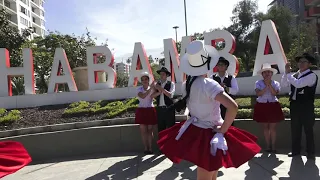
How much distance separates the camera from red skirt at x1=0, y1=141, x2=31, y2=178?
2735mm

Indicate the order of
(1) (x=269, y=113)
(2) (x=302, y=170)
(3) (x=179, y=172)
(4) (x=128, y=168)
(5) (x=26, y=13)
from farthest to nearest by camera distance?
(5) (x=26, y=13)
(1) (x=269, y=113)
(4) (x=128, y=168)
(3) (x=179, y=172)
(2) (x=302, y=170)

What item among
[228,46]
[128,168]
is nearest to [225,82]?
[128,168]

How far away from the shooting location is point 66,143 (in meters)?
7.50

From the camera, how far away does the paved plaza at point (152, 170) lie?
5164 mm

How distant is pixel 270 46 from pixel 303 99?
5.10 meters

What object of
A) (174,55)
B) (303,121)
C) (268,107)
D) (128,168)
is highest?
(174,55)

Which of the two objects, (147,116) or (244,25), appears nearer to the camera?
(147,116)

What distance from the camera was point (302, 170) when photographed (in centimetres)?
523

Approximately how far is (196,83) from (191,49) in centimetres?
34

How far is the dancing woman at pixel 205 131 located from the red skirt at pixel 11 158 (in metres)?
1.36

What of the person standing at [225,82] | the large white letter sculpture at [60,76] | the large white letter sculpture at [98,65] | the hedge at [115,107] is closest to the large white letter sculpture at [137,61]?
the large white letter sculpture at [98,65]

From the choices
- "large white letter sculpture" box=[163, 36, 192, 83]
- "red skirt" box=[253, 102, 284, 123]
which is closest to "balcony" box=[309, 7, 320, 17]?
"large white letter sculpture" box=[163, 36, 192, 83]

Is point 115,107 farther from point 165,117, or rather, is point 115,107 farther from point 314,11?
point 314,11

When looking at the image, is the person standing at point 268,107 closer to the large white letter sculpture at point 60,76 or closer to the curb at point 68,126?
the curb at point 68,126
